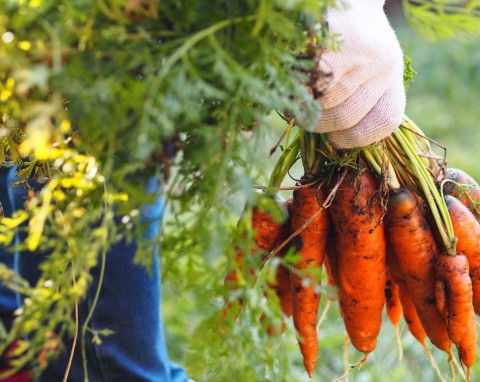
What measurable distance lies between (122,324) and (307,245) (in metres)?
0.53

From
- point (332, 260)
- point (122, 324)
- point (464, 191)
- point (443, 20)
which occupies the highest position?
point (443, 20)

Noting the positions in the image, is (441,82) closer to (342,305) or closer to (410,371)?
(410,371)

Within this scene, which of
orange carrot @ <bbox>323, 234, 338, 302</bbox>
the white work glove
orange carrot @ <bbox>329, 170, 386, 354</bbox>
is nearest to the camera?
the white work glove

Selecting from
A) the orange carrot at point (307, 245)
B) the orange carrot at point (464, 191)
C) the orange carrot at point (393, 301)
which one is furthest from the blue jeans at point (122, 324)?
the orange carrot at point (464, 191)

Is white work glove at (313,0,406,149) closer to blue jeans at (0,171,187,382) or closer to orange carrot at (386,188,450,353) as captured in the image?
orange carrot at (386,188,450,353)

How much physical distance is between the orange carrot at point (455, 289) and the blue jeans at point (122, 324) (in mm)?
590

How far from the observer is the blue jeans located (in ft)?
4.87

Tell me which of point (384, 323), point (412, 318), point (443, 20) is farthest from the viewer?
point (384, 323)

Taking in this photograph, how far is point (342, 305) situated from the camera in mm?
1296

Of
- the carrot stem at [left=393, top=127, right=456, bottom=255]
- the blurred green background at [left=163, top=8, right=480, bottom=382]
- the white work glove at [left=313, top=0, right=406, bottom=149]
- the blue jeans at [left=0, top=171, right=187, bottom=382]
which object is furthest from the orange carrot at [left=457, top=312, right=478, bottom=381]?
the blue jeans at [left=0, top=171, right=187, bottom=382]

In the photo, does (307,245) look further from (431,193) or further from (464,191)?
(464,191)

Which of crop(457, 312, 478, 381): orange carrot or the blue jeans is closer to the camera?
crop(457, 312, 478, 381): orange carrot

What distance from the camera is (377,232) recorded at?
46.9 inches

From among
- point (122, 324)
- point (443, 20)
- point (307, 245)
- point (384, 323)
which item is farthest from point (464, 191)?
point (384, 323)
